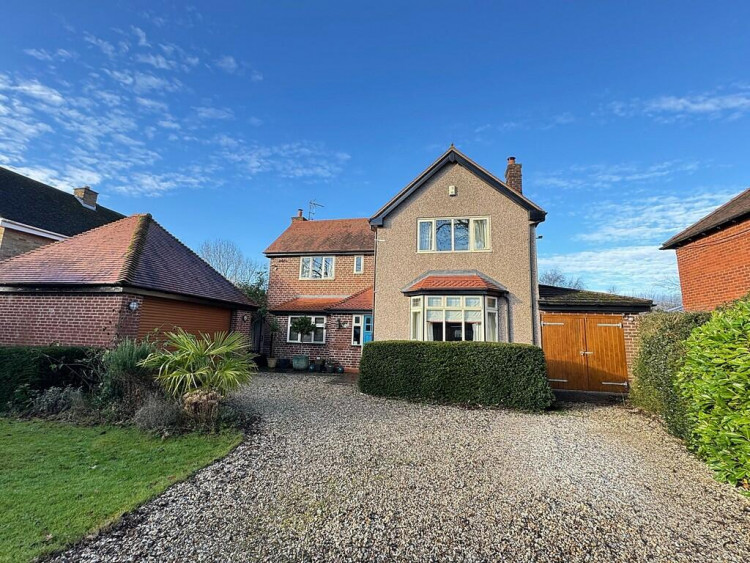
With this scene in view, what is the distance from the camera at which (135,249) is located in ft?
39.3

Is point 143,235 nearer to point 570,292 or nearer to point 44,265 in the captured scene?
point 44,265

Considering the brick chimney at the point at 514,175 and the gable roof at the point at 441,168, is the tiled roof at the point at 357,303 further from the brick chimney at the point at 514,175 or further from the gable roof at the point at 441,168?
the brick chimney at the point at 514,175

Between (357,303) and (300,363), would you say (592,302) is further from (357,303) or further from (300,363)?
(300,363)

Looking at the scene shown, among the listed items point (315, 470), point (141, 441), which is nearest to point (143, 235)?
point (141, 441)

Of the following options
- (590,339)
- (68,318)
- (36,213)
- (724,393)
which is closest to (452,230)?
(590,339)

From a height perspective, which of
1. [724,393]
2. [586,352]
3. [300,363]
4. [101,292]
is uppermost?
[101,292]

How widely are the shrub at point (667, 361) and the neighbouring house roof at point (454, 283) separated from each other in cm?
454

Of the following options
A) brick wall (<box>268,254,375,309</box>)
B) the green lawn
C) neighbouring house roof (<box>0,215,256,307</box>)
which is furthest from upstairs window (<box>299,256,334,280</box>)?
the green lawn

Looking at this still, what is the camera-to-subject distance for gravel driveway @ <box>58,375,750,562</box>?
3125 mm

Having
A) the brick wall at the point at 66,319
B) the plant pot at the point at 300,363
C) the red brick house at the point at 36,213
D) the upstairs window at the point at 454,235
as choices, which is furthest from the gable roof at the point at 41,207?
the upstairs window at the point at 454,235

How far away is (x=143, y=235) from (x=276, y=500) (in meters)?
12.6

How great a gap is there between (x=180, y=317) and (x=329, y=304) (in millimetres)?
7285

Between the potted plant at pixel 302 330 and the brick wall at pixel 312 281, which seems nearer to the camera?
the potted plant at pixel 302 330

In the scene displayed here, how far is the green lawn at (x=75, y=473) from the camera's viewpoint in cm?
328
